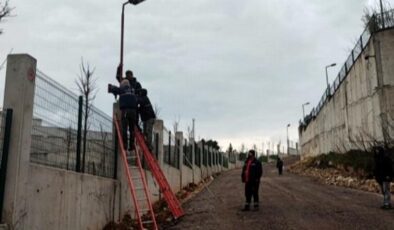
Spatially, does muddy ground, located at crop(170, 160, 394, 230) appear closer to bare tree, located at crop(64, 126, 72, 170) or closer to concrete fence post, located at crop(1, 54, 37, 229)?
bare tree, located at crop(64, 126, 72, 170)

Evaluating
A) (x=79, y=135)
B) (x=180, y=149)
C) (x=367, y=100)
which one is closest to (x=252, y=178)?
(x=79, y=135)

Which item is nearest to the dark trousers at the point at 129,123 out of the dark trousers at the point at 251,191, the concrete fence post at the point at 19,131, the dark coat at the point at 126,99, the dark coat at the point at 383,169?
the dark coat at the point at 126,99

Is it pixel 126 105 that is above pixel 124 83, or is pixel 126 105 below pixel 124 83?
below

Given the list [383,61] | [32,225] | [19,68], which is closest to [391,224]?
[32,225]

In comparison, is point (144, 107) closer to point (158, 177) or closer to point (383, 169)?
point (158, 177)

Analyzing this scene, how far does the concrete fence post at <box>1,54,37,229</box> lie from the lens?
20.4ft

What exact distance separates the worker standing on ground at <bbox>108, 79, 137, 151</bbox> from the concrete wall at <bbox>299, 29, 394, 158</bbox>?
54.2 ft

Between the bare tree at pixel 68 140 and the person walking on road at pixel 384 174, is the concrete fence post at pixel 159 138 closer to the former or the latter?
the person walking on road at pixel 384 174

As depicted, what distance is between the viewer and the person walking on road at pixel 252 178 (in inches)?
586

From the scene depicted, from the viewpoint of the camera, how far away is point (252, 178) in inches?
594

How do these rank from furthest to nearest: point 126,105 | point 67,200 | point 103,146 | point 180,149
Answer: point 180,149
point 126,105
point 103,146
point 67,200

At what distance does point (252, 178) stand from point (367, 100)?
49.2 feet

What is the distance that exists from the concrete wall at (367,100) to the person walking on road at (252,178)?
→ 38.6ft

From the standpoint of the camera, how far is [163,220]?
12.7 m
